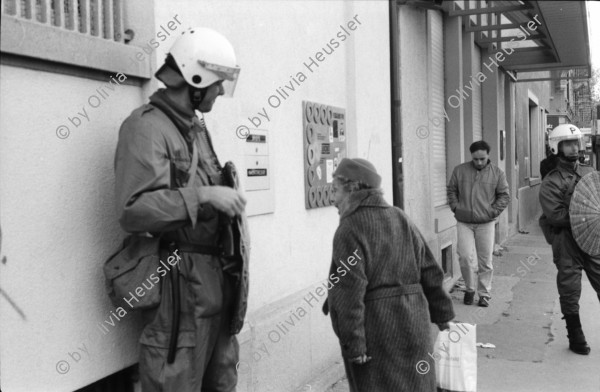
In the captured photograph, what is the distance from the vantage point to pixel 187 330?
2.72 m

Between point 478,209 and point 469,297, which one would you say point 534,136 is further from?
point 469,297

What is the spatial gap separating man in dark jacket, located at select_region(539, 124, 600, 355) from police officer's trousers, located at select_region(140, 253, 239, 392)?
3981 mm

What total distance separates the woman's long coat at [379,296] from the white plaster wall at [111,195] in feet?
3.04

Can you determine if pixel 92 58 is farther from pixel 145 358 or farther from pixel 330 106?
pixel 330 106

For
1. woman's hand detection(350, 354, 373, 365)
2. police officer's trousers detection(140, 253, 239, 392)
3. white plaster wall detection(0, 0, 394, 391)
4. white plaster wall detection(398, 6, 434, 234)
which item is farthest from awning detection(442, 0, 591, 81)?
police officer's trousers detection(140, 253, 239, 392)

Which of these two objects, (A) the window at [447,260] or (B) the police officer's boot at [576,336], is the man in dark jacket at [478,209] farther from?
(B) the police officer's boot at [576,336]

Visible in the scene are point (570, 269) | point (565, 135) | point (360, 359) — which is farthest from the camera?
point (565, 135)

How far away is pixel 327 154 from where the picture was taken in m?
5.49

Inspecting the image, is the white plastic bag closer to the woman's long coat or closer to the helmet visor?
the woman's long coat

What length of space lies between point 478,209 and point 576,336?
91.2 inches

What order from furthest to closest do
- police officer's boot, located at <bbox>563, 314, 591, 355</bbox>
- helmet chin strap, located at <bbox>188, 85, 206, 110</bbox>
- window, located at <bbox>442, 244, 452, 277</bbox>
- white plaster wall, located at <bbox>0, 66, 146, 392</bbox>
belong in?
window, located at <bbox>442, 244, 452, 277</bbox> < police officer's boot, located at <bbox>563, 314, 591, 355</bbox> < helmet chin strap, located at <bbox>188, 85, 206, 110</bbox> < white plaster wall, located at <bbox>0, 66, 146, 392</bbox>

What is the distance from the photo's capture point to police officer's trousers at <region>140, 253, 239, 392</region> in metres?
2.69

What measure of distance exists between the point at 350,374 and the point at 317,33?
2890 mm

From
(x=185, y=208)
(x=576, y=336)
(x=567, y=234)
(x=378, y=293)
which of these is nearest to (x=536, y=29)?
(x=567, y=234)
